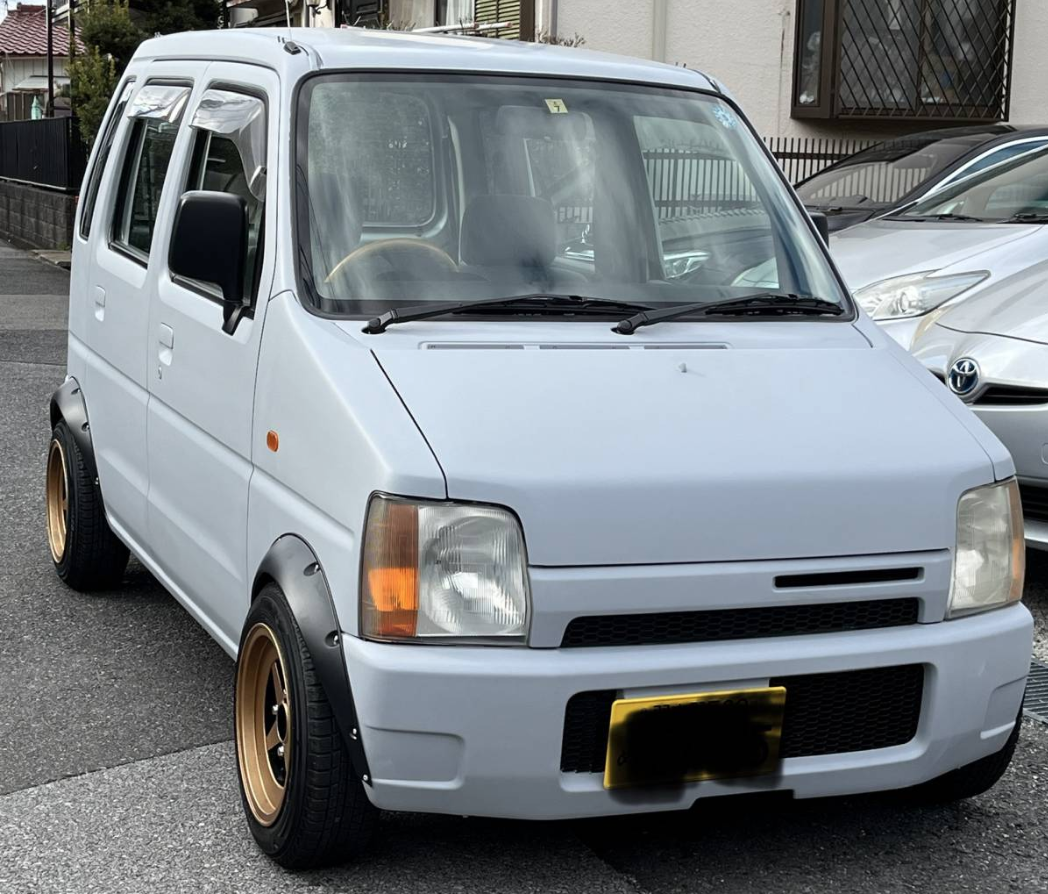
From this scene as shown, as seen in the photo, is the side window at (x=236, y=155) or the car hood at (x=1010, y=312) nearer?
the side window at (x=236, y=155)

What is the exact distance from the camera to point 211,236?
3.71 m

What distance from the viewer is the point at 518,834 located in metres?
3.57

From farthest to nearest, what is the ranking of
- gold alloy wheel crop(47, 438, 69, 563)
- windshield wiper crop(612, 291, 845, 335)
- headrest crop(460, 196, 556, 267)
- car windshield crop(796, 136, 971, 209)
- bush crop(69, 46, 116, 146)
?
bush crop(69, 46, 116, 146) → car windshield crop(796, 136, 971, 209) → gold alloy wheel crop(47, 438, 69, 563) → headrest crop(460, 196, 556, 267) → windshield wiper crop(612, 291, 845, 335)

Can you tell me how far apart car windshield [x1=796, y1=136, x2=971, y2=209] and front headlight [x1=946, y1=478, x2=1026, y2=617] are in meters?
5.94

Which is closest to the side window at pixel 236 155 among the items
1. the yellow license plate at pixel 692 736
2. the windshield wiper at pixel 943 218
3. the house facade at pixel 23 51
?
the yellow license plate at pixel 692 736

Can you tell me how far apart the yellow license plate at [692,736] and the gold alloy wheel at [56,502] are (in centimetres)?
310

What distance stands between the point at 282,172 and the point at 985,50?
1487 centimetres

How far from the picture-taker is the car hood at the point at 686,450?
2994 millimetres

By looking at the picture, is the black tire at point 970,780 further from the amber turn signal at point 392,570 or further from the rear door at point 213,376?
the rear door at point 213,376

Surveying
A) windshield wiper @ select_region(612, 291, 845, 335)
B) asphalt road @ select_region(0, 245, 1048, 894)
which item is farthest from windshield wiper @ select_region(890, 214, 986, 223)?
windshield wiper @ select_region(612, 291, 845, 335)

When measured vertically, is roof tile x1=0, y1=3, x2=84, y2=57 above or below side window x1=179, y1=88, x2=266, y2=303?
above

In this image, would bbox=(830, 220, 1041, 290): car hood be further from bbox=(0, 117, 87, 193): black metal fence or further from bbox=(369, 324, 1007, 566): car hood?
bbox=(0, 117, 87, 193): black metal fence

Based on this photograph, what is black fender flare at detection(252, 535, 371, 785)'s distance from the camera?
3.03 m

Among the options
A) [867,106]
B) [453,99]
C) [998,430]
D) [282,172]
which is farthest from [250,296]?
[867,106]
